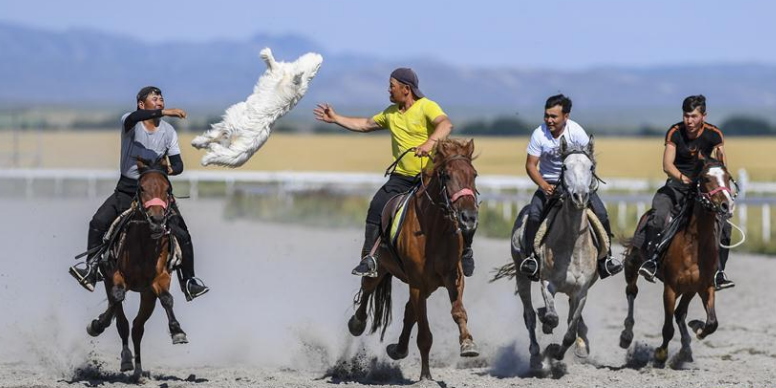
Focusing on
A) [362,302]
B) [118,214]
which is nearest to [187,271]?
[118,214]

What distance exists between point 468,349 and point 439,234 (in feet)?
3.26

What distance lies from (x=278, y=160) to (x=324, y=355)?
158 ft

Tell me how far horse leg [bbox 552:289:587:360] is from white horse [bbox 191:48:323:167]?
112 inches

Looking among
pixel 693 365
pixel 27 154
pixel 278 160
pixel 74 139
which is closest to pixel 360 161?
pixel 278 160

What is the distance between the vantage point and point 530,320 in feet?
38.7

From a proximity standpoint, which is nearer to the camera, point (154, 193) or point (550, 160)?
point (154, 193)

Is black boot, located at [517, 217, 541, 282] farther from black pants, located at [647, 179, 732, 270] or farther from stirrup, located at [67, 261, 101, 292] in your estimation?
stirrup, located at [67, 261, 101, 292]

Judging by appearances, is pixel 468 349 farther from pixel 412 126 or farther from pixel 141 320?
pixel 141 320

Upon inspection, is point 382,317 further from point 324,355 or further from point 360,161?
point 360,161

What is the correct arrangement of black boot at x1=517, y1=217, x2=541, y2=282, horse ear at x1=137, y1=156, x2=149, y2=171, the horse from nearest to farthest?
horse ear at x1=137, y1=156, x2=149, y2=171, the horse, black boot at x1=517, y1=217, x2=541, y2=282

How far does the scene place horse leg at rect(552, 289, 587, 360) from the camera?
11.2m

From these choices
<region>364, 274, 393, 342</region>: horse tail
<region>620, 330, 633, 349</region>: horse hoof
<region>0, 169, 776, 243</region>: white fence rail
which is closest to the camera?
<region>620, 330, 633, 349</region>: horse hoof

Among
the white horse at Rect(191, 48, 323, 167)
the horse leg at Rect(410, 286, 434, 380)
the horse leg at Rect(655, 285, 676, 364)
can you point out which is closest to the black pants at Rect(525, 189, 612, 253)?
the horse leg at Rect(655, 285, 676, 364)

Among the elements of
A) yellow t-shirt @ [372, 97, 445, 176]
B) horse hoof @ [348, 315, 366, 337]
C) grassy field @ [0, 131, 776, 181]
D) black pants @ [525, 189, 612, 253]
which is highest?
grassy field @ [0, 131, 776, 181]
